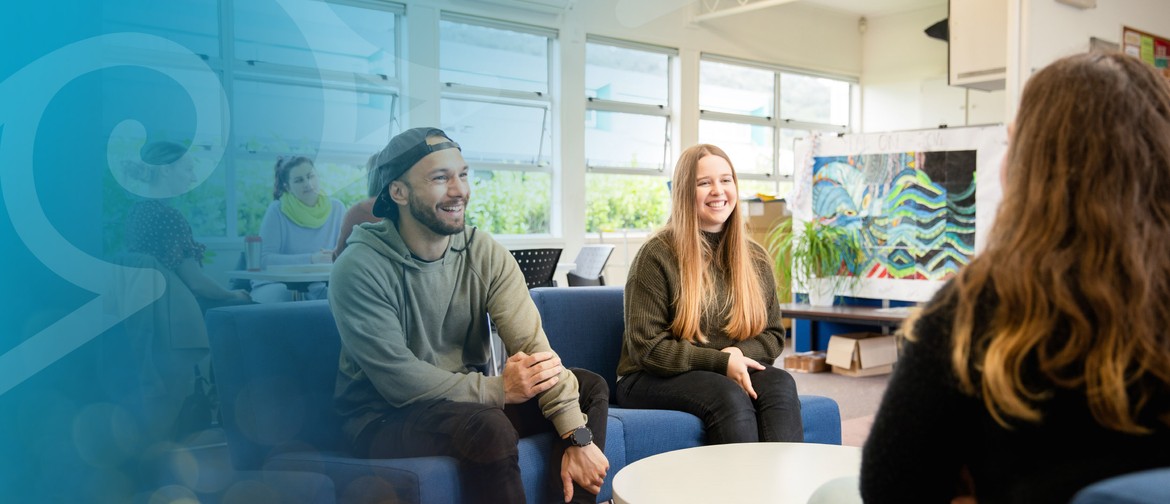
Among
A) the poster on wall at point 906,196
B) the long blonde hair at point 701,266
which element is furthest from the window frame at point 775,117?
the long blonde hair at point 701,266

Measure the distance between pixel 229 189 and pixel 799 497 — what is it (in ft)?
3.61

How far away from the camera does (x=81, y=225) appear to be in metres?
1.17

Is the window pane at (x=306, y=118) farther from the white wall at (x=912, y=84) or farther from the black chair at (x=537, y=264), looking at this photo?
the white wall at (x=912, y=84)

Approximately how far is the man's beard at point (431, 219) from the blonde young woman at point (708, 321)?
2.27 ft

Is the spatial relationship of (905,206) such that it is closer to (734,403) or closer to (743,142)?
(734,403)

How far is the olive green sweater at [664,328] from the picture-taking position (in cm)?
249

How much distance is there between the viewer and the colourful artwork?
4844 millimetres

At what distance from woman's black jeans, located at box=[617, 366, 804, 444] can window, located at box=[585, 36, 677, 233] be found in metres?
5.33

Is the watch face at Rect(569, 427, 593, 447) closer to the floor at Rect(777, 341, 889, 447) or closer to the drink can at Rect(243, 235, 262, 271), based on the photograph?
the drink can at Rect(243, 235, 262, 271)

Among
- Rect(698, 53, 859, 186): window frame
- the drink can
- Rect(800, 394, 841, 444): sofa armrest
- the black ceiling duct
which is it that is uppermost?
the black ceiling duct

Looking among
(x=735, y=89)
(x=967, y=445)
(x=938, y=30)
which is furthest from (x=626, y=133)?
(x=967, y=445)

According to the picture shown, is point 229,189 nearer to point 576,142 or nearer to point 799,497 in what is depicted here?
point 799,497

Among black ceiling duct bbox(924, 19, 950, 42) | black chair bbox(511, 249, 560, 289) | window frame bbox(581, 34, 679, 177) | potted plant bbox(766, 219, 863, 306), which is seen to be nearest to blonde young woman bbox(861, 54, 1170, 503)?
black chair bbox(511, 249, 560, 289)

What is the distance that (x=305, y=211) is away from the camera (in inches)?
56.4
